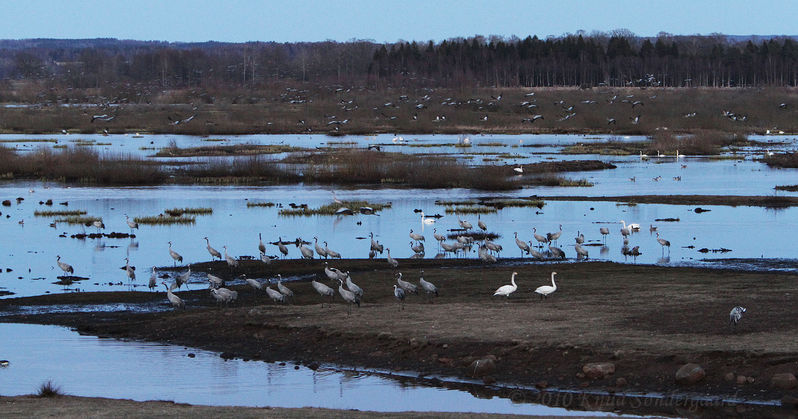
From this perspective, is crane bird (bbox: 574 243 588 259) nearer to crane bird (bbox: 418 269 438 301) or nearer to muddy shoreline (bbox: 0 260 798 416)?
muddy shoreline (bbox: 0 260 798 416)

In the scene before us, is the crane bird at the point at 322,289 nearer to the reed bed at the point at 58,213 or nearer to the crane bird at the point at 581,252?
the crane bird at the point at 581,252

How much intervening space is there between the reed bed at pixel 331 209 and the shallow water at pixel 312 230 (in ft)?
2.30

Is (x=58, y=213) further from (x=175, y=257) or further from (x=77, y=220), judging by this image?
(x=175, y=257)

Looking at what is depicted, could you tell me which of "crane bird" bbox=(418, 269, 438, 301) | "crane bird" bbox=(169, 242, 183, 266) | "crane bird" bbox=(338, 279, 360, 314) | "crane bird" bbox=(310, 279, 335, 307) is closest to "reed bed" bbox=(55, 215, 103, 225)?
"crane bird" bbox=(169, 242, 183, 266)

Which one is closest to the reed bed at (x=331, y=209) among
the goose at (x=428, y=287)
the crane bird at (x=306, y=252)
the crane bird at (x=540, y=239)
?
the crane bird at (x=540, y=239)

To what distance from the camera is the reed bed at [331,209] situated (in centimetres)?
4381

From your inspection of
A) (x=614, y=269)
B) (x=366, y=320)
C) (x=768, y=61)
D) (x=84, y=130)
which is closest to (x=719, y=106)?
(x=768, y=61)

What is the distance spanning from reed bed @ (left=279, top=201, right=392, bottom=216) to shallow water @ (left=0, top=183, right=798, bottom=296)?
702 millimetres

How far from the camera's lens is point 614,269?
89.0ft

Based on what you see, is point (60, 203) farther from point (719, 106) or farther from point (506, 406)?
point (719, 106)

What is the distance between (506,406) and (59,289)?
1457 centimetres

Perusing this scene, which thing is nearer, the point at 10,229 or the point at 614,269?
the point at 614,269

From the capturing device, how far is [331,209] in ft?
145

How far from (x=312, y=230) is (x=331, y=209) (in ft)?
17.7
